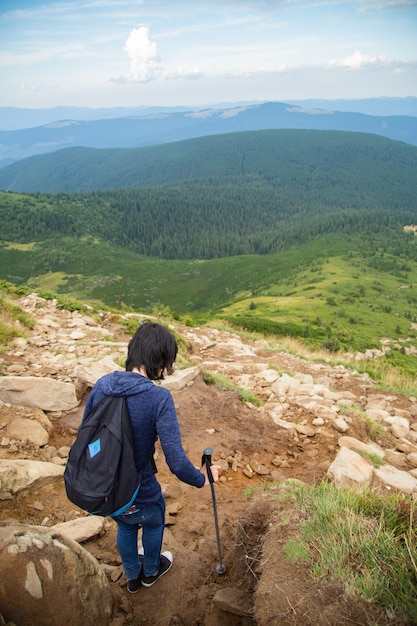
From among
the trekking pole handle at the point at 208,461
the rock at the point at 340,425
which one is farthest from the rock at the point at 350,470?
the trekking pole handle at the point at 208,461

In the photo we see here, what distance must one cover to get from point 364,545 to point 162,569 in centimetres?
229

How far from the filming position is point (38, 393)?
637cm

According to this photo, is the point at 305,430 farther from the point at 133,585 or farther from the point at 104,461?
the point at 104,461

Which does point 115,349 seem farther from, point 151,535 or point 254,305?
point 254,305

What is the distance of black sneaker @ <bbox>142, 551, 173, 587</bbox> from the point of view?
12.5ft

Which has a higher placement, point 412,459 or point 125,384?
point 125,384

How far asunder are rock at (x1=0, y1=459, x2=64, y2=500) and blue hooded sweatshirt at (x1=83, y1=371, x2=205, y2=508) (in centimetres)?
235

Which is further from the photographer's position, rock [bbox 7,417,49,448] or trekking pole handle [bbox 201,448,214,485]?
rock [bbox 7,417,49,448]

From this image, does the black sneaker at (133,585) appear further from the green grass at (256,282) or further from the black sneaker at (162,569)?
the green grass at (256,282)

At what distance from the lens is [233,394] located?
27.1 feet

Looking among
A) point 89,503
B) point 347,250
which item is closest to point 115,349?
point 89,503

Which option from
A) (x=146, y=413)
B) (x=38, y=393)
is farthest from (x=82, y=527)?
(x=38, y=393)

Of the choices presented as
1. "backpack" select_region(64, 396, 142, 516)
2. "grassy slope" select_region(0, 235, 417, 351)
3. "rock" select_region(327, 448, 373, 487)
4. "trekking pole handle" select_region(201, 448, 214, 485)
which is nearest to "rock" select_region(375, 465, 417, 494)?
"rock" select_region(327, 448, 373, 487)

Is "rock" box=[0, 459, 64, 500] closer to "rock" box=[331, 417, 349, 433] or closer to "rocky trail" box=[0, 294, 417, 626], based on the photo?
"rocky trail" box=[0, 294, 417, 626]
